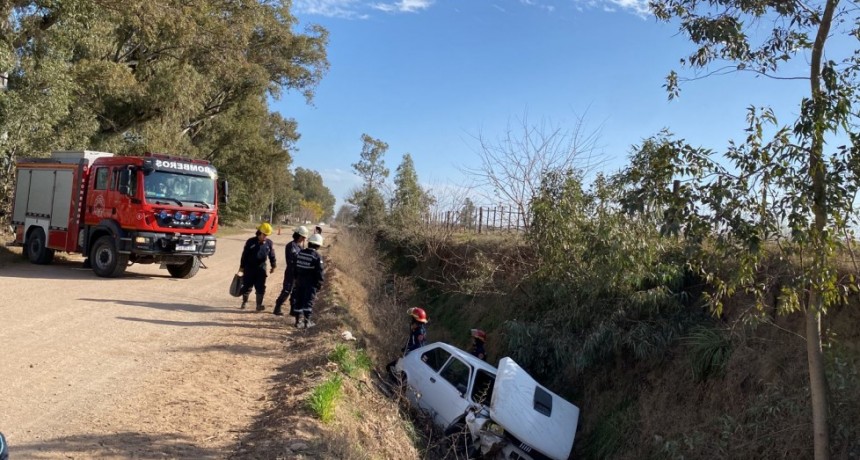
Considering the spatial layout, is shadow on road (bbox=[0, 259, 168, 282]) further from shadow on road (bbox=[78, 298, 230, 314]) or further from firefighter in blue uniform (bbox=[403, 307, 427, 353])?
firefighter in blue uniform (bbox=[403, 307, 427, 353])

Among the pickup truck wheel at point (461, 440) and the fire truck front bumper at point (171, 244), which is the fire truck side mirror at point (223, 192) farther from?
the pickup truck wheel at point (461, 440)

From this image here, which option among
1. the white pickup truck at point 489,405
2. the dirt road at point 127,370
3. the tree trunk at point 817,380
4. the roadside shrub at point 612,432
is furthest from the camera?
the roadside shrub at point 612,432

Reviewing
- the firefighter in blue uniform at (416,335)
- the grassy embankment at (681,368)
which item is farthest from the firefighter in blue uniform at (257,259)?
the grassy embankment at (681,368)

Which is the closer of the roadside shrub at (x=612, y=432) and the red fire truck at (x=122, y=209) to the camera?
the roadside shrub at (x=612, y=432)

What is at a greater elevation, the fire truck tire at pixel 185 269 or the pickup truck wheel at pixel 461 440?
the fire truck tire at pixel 185 269

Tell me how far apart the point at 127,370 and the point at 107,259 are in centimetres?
891

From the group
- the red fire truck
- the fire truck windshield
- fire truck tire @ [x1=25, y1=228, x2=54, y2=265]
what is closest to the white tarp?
the red fire truck

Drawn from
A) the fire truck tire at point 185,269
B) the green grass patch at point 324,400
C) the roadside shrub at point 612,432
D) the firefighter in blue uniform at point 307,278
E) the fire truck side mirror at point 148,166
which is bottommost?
the roadside shrub at point 612,432

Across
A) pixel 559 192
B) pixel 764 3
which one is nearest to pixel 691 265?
pixel 764 3

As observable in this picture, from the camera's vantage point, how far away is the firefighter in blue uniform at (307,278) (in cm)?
1011

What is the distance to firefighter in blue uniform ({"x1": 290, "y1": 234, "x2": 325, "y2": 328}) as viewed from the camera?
398 inches

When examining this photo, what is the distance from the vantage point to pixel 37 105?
1677 centimetres

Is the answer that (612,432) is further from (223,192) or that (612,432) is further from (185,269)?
(185,269)

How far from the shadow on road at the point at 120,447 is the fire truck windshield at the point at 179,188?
1020 cm
